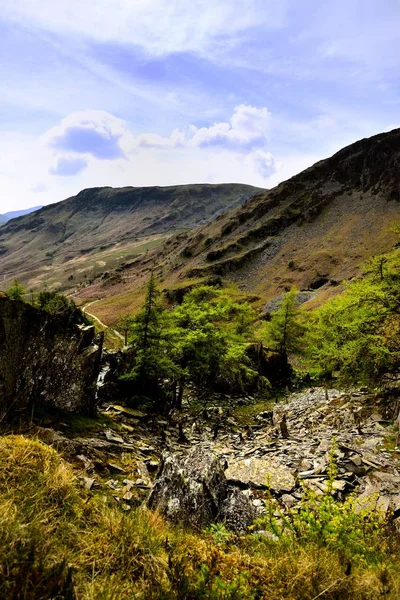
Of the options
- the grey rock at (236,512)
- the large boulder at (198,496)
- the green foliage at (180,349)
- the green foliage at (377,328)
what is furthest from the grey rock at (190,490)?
the green foliage at (180,349)

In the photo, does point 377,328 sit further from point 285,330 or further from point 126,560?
point 285,330

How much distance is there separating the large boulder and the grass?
2.62 meters

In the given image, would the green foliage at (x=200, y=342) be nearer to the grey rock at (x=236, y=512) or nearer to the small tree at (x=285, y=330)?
the small tree at (x=285, y=330)

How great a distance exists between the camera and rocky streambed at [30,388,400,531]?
7.26 meters

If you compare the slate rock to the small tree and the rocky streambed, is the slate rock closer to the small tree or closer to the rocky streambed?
the rocky streambed

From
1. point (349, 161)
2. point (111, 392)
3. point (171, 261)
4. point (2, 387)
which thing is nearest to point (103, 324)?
point (171, 261)

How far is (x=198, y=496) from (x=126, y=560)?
3.92 meters

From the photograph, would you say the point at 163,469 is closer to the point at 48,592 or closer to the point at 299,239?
the point at 48,592

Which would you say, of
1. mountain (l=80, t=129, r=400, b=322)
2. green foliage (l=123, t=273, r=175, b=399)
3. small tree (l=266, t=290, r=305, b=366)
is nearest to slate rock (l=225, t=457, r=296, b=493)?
green foliage (l=123, t=273, r=175, b=399)

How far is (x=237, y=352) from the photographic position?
25.0 metres

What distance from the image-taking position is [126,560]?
3.45 meters

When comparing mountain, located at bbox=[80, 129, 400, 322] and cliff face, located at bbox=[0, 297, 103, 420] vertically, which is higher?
mountain, located at bbox=[80, 129, 400, 322]

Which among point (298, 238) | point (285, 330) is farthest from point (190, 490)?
point (298, 238)

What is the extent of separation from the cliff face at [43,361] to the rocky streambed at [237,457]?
1.67 meters
